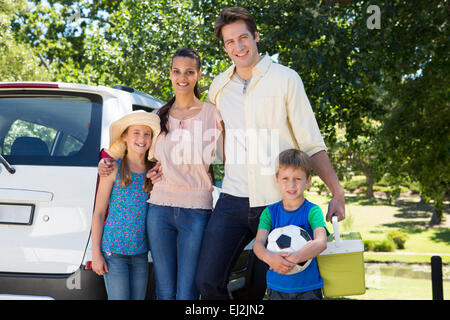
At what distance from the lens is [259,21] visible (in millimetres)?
7109

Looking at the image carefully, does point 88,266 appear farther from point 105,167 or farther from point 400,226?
point 400,226

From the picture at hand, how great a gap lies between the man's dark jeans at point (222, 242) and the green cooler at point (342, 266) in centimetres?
44

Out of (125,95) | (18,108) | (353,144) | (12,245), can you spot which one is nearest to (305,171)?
(125,95)

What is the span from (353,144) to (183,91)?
6706 mm

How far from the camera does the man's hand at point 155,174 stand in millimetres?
2893

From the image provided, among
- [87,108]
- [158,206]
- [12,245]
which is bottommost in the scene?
[12,245]

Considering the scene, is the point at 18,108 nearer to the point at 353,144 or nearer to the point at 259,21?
the point at 259,21

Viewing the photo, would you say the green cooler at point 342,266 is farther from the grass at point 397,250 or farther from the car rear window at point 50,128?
the grass at point 397,250

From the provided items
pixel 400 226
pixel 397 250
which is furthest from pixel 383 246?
pixel 400 226

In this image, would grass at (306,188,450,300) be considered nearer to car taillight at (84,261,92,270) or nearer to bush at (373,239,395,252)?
bush at (373,239,395,252)

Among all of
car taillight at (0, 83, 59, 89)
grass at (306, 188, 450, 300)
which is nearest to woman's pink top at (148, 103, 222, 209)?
car taillight at (0, 83, 59, 89)

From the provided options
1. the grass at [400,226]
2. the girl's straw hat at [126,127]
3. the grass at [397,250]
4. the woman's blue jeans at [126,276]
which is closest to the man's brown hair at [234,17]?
the girl's straw hat at [126,127]

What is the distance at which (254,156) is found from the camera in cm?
275
